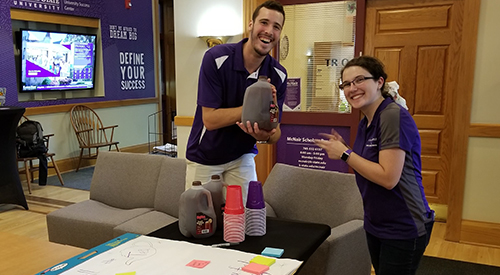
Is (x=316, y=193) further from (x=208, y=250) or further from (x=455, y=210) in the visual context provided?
(x=455, y=210)

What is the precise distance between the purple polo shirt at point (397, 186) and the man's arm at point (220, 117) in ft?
1.79

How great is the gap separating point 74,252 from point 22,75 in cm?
489

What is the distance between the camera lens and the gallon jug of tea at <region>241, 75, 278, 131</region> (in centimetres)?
157

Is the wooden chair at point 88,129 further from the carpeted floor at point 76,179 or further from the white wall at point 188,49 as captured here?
the white wall at point 188,49

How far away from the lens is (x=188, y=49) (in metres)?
4.12

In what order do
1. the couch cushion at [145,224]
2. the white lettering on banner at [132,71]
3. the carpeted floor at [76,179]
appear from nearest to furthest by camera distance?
the couch cushion at [145,224], the carpeted floor at [76,179], the white lettering on banner at [132,71]

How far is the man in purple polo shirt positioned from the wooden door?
231 centimetres

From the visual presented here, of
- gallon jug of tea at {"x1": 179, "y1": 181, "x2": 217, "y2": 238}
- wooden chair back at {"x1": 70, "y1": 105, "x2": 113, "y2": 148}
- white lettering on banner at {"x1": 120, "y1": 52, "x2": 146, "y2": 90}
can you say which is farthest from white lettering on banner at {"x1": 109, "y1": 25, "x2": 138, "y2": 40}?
gallon jug of tea at {"x1": 179, "y1": 181, "x2": 217, "y2": 238}

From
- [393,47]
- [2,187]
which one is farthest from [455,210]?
[2,187]

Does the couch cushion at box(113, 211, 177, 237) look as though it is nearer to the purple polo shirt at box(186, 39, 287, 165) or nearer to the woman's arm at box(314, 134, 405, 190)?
the purple polo shirt at box(186, 39, 287, 165)

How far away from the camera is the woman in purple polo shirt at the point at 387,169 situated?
5.05 feet

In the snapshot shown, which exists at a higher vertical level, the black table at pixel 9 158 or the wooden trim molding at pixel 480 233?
the black table at pixel 9 158

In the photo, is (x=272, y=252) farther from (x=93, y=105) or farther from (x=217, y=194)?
(x=93, y=105)

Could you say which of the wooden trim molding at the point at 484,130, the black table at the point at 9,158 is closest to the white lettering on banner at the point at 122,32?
the black table at the point at 9,158
